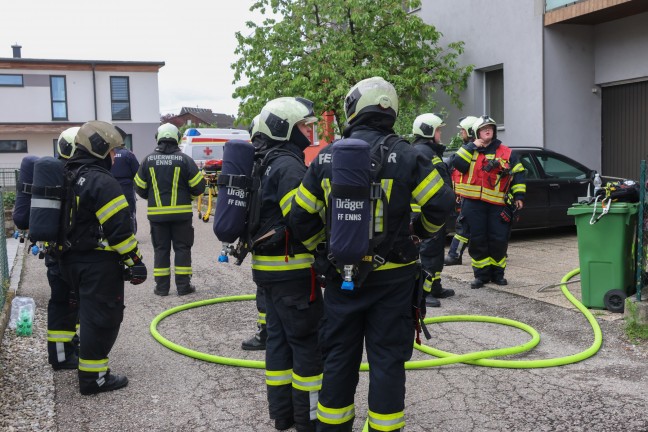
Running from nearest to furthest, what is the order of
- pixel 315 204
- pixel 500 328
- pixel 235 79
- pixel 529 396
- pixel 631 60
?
1. pixel 315 204
2. pixel 529 396
3. pixel 500 328
4. pixel 631 60
5. pixel 235 79

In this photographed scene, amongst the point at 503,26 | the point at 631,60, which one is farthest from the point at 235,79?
the point at 631,60

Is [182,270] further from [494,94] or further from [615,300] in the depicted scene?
[494,94]

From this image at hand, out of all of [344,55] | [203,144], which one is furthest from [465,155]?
[203,144]

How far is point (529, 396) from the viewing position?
4.46 metres

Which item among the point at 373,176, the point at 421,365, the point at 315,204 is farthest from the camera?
the point at 421,365

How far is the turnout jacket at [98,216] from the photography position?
4.61 m

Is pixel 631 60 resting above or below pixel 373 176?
above

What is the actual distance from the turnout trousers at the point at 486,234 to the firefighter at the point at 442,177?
0.65 m

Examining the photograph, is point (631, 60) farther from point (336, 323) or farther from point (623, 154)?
point (336, 323)

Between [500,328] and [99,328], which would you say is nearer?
[99,328]

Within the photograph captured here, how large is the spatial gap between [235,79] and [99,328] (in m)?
Result: 12.8

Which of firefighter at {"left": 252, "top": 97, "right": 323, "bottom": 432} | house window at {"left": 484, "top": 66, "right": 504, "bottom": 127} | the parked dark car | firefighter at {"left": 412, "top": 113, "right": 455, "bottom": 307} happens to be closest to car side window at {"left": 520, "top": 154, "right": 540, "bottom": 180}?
the parked dark car

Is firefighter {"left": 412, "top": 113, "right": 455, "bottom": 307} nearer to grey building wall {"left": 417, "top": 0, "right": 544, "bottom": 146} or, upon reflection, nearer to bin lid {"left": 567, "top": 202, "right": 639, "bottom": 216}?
bin lid {"left": 567, "top": 202, "right": 639, "bottom": 216}

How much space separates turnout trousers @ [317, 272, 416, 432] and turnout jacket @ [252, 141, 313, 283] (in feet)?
1.64
